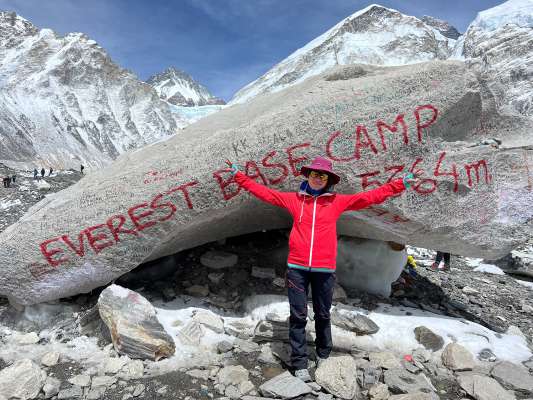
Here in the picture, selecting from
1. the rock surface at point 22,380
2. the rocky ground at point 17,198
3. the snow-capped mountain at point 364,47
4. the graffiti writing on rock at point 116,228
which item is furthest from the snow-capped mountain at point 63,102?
the snow-capped mountain at point 364,47

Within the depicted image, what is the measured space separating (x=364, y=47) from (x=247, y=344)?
603 ft

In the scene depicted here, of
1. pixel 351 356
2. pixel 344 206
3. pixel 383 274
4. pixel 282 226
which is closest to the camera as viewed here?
pixel 344 206

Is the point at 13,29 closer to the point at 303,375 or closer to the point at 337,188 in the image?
the point at 337,188

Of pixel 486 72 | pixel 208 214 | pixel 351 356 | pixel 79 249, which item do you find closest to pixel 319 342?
pixel 351 356

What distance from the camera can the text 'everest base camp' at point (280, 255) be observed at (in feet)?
14.2

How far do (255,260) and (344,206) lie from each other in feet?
8.30

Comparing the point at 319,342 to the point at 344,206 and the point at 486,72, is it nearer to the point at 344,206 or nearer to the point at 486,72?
the point at 344,206

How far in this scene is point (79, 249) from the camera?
5176mm

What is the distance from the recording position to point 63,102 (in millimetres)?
68125

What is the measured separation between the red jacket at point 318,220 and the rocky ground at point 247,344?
115 cm

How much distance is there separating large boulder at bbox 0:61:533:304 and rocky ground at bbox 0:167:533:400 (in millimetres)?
723

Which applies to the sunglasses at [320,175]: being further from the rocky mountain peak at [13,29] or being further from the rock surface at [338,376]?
the rocky mountain peak at [13,29]

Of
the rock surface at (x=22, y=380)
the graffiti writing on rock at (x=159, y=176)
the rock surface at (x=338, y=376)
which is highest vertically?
the graffiti writing on rock at (x=159, y=176)

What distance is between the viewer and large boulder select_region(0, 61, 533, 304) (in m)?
5.21
